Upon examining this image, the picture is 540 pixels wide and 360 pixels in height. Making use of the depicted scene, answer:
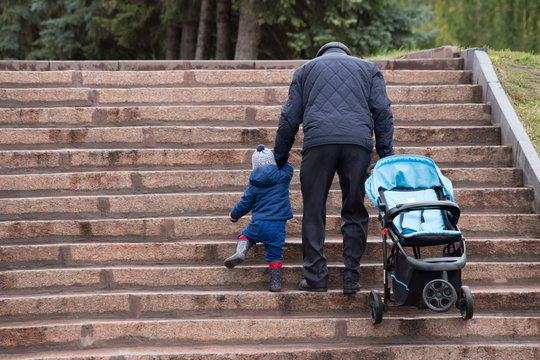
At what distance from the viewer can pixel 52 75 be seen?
7.62 metres

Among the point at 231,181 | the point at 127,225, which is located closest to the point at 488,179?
the point at 231,181

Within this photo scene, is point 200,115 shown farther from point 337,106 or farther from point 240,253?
point 337,106

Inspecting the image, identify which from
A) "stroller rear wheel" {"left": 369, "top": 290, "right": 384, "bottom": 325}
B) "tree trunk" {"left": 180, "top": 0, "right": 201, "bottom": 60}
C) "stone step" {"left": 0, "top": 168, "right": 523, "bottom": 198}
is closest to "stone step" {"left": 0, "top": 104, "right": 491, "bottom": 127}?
"stone step" {"left": 0, "top": 168, "right": 523, "bottom": 198}

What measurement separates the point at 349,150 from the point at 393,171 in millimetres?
380

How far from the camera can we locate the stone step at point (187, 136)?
6.74m

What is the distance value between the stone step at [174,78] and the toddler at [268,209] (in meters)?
2.77

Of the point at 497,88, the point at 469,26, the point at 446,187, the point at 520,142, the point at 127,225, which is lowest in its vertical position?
the point at 127,225

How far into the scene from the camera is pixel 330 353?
4672 mm

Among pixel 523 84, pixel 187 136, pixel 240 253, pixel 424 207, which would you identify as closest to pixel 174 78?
pixel 187 136

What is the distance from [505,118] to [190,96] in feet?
11.4

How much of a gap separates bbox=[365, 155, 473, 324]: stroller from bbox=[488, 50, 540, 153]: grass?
2586 millimetres

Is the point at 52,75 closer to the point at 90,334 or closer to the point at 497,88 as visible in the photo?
the point at 90,334

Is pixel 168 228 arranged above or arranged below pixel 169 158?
below

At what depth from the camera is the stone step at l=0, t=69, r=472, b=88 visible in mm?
7598
